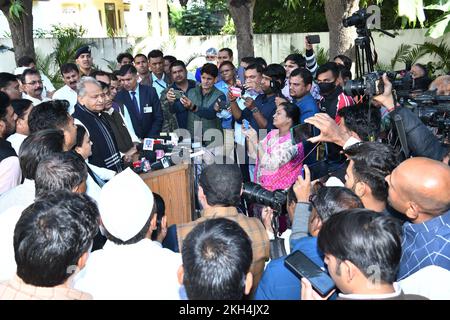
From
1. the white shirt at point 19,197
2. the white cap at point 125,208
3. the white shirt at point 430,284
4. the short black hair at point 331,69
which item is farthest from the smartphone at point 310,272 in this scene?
the short black hair at point 331,69

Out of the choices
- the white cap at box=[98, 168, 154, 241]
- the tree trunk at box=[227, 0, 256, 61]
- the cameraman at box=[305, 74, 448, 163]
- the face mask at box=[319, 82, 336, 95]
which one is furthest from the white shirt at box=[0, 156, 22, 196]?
the tree trunk at box=[227, 0, 256, 61]

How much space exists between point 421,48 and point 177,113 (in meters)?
9.36

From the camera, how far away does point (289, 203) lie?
306 cm

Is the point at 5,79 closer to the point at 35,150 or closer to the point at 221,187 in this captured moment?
the point at 35,150

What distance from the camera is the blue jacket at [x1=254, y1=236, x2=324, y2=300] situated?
2143 millimetres

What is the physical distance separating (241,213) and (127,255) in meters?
1.08

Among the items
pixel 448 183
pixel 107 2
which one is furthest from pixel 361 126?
pixel 107 2

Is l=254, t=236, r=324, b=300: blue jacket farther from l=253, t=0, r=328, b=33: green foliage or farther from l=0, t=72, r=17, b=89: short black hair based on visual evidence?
l=253, t=0, r=328, b=33: green foliage

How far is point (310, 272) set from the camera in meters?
1.96

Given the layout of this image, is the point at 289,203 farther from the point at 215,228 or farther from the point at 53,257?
the point at 53,257

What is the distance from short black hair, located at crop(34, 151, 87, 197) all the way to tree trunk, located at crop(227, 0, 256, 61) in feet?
22.8

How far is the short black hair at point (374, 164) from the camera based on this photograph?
9.13 ft

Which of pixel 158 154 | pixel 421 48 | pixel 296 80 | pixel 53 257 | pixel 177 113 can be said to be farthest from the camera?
pixel 421 48

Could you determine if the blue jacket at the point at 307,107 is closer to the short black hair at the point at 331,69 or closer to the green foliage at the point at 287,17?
the short black hair at the point at 331,69
